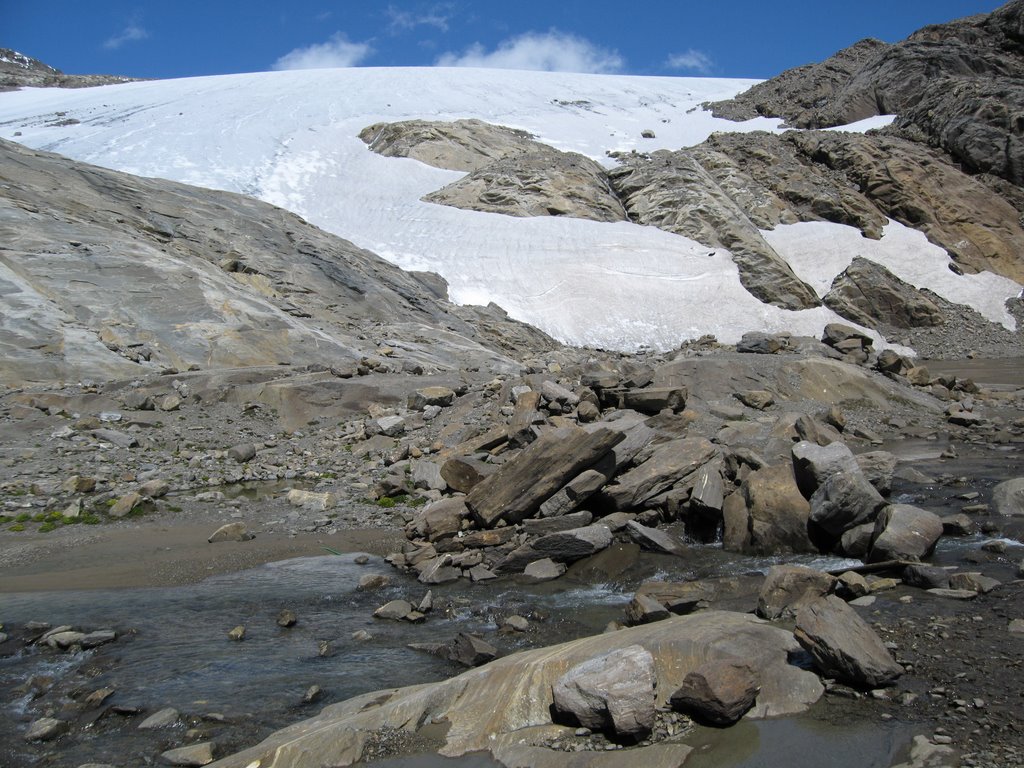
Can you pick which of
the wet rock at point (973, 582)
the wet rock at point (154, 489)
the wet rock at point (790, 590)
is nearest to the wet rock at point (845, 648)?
the wet rock at point (790, 590)

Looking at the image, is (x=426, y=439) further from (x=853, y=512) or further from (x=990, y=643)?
(x=990, y=643)

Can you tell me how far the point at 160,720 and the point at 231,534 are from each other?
4.39m

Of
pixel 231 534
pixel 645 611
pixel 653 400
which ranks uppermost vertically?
pixel 653 400

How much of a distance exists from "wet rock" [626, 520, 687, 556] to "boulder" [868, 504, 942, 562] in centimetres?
205

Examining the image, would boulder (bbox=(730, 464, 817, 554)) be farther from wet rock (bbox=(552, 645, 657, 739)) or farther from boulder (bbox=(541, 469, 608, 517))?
wet rock (bbox=(552, 645, 657, 739))

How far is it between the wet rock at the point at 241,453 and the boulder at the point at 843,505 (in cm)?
908

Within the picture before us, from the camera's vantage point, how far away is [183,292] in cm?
1750

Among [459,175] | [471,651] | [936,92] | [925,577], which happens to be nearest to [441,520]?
[471,651]

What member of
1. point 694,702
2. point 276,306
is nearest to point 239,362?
point 276,306

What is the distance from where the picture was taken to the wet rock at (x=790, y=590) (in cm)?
597

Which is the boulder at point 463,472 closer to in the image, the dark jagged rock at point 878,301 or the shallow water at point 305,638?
the shallow water at point 305,638

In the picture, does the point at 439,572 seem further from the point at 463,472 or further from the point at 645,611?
the point at 645,611

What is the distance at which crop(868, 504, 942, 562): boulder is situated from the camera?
7039 mm

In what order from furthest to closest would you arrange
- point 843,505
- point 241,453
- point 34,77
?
point 34,77, point 241,453, point 843,505
